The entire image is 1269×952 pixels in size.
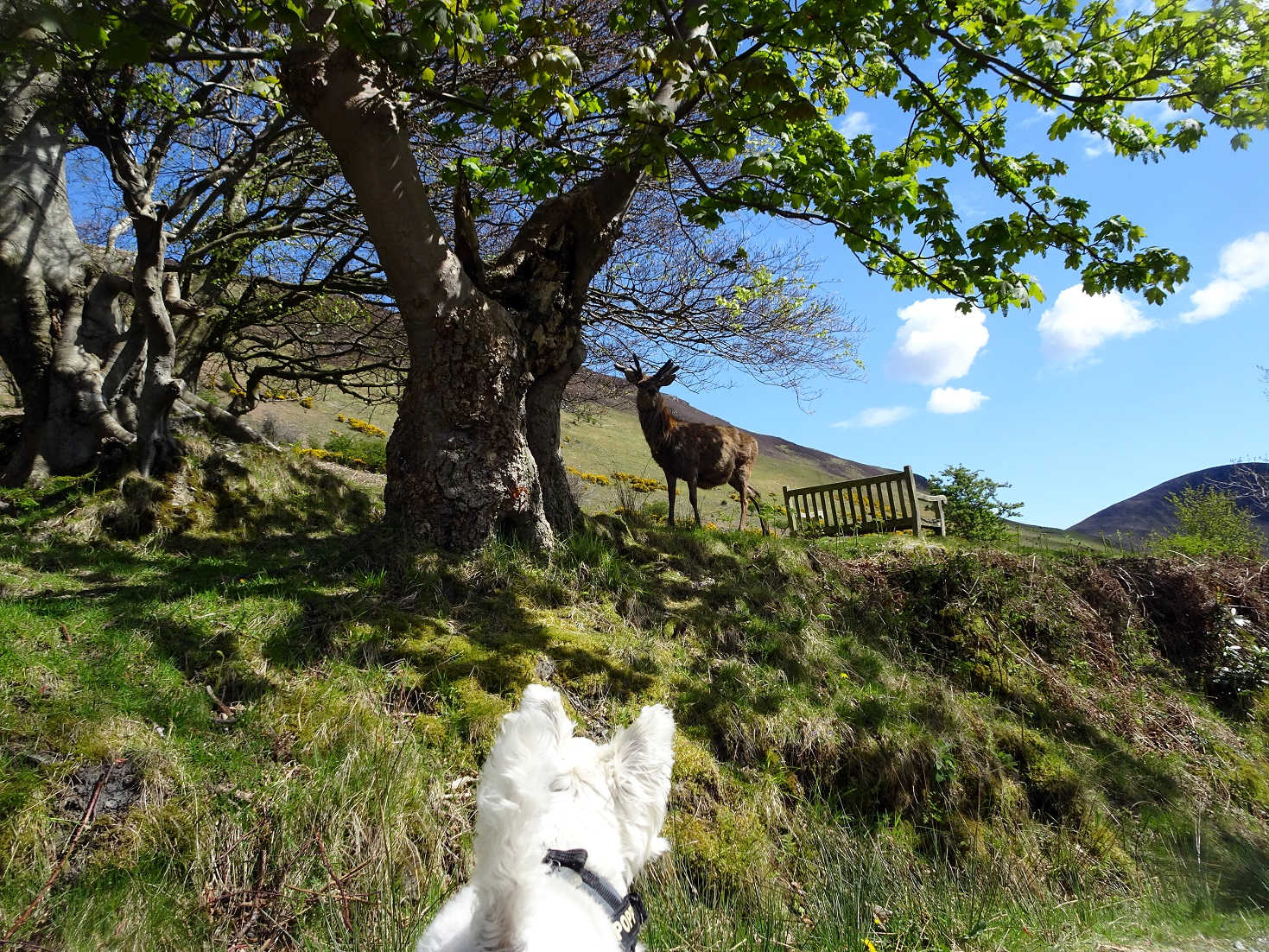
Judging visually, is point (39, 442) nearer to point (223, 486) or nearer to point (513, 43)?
point (223, 486)

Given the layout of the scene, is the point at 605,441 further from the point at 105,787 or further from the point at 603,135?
the point at 105,787

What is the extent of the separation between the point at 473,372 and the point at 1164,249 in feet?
21.8

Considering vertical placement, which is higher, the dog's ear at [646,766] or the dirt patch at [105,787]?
the dog's ear at [646,766]

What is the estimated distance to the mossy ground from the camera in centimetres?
296

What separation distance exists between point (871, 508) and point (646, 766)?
38.7 ft

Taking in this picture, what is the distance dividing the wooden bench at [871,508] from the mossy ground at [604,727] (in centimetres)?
440

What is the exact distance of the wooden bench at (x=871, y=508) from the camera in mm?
12625

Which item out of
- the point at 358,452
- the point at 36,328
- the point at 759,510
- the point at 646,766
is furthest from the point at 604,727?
the point at 358,452

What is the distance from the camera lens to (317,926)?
276cm

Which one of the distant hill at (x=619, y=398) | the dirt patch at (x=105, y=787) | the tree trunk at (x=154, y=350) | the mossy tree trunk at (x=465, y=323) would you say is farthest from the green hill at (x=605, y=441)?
the dirt patch at (x=105, y=787)

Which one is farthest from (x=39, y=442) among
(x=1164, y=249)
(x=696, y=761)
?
(x=1164, y=249)

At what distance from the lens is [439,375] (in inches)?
226

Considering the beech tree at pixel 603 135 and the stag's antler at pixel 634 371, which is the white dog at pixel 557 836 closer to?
the beech tree at pixel 603 135

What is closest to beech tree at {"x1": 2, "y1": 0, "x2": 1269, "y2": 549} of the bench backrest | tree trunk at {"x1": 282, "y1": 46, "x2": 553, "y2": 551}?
tree trunk at {"x1": 282, "y1": 46, "x2": 553, "y2": 551}
